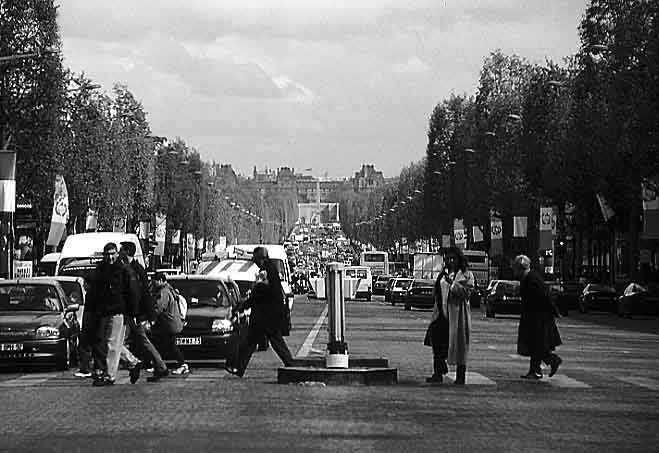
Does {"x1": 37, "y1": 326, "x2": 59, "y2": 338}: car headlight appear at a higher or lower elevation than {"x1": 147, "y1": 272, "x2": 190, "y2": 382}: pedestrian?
lower

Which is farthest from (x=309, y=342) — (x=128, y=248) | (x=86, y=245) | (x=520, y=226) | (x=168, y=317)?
(x=520, y=226)

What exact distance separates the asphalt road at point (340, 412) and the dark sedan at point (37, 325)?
36 centimetres

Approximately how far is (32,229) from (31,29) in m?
22.6

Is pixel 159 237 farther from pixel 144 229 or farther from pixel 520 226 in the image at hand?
pixel 520 226

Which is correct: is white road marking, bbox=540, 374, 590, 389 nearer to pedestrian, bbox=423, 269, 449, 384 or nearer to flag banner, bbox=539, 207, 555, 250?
pedestrian, bbox=423, 269, 449, 384

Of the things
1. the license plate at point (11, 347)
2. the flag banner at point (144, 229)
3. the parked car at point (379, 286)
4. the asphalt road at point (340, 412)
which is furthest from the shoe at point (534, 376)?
the parked car at point (379, 286)

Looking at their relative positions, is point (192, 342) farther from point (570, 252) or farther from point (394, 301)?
point (570, 252)

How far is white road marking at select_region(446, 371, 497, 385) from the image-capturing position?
21703mm

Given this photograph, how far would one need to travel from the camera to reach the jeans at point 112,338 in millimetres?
21031

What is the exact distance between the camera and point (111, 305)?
68.6 ft

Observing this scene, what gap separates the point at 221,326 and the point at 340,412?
8494 millimetres

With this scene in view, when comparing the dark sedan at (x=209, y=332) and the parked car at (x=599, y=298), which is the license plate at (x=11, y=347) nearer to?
the dark sedan at (x=209, y=332)

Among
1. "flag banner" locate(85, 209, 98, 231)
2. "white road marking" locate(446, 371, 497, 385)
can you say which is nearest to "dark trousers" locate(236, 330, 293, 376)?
"white road marking" locate(446, 371, 497, 385)

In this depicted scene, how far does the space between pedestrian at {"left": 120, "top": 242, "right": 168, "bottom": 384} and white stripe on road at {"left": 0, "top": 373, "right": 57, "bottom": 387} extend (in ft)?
5.06
